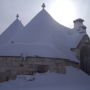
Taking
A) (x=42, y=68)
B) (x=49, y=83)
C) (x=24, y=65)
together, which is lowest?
(x=49, y=83)

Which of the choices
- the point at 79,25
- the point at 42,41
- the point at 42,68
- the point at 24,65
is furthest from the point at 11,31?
the point at 79,25

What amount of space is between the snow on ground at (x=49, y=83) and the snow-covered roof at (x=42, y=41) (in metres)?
1.97

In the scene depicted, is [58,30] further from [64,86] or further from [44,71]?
[64,86]

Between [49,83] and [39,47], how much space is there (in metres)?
→ 4.05

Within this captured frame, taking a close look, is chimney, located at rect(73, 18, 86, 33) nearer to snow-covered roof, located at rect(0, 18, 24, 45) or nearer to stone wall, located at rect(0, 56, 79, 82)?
snow-covered roof, located at rect(0, 18, 24, 45)

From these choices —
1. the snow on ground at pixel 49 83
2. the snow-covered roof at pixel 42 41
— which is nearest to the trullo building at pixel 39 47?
the snow-covered roof at pixel 42 41

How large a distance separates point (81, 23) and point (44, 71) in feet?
34.6

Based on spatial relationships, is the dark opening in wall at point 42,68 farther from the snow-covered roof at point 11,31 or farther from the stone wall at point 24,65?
the snow-covered roof at point 11,31

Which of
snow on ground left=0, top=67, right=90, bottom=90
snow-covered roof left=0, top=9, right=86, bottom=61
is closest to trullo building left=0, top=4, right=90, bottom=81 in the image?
snow-covered roof left=0, top=9, right=86, bottom=61

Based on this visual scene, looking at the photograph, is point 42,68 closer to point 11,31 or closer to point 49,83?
point 49,83

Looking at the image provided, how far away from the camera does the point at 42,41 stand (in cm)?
2200

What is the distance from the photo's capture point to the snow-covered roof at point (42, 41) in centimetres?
2109

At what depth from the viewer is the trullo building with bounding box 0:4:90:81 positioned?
20.6 meters

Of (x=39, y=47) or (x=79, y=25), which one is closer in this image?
(x=39, y=47)
